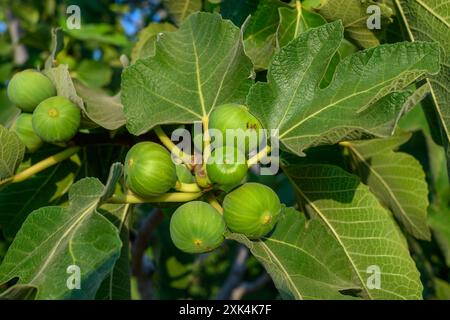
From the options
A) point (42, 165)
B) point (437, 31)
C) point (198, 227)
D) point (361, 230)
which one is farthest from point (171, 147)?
point (437, 31)

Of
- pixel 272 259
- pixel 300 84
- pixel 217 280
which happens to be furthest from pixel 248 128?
pixel 217 280

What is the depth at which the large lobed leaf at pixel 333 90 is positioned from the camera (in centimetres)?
101

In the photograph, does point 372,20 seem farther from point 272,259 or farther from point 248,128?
point 272,259

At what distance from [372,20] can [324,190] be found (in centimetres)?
40

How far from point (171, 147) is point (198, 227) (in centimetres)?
21

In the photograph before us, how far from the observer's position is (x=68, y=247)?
1005 millimetres

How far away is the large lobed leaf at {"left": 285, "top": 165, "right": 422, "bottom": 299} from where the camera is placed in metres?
1.23

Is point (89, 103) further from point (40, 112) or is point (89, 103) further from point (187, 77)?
point (187, 77)

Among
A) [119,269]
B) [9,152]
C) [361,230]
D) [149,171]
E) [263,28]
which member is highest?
[263,28]

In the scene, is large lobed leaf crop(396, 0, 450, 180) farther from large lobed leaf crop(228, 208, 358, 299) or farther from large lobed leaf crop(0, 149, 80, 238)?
large lobed leaf crop(0, 149, 80, 238)

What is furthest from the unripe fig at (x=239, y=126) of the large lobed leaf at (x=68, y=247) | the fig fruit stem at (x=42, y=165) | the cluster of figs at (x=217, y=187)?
the fig fruit stem at (x=42, y=165)

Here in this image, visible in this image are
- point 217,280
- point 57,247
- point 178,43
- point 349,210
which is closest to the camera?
point 57,247

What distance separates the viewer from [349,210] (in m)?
1.31
